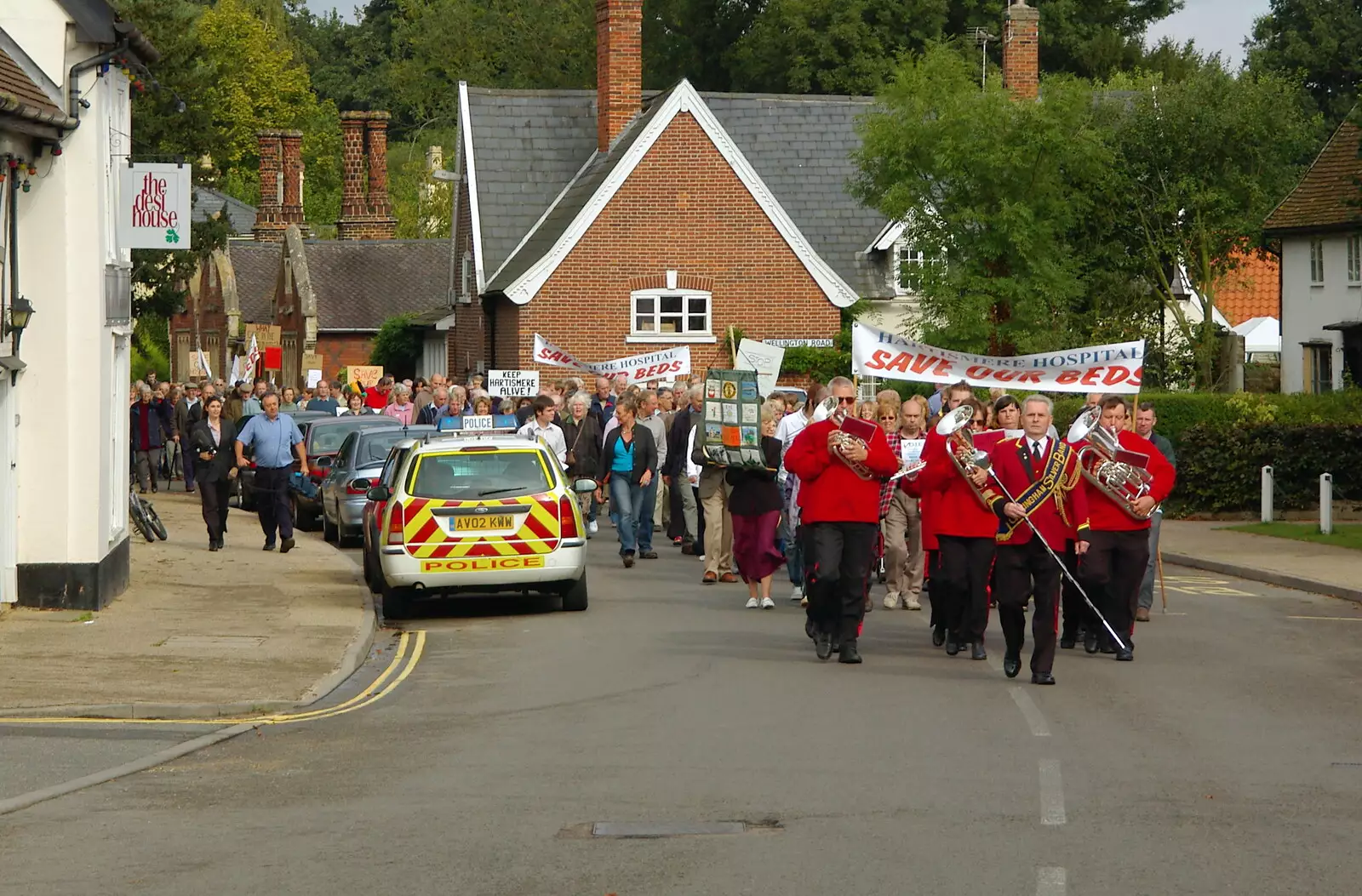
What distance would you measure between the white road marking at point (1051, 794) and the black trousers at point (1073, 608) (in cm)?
453

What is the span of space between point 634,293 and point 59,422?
25449mm

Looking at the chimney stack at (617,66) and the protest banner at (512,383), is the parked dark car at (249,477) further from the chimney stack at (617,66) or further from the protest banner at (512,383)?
the chimney stack at (617,66)

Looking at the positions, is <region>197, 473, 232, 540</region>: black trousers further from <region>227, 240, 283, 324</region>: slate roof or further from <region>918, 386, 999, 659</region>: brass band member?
<region>227, 240, 283, 324</region>: slate roof

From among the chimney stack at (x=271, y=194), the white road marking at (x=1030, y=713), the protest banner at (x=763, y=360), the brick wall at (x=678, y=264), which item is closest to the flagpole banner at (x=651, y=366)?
the protest banner at (x=763, y=360)

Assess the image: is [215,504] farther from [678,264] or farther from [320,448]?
[678,264]

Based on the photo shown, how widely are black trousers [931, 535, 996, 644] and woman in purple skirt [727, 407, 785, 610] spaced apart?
2.87 meters

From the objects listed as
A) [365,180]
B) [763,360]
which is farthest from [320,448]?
[365,180]

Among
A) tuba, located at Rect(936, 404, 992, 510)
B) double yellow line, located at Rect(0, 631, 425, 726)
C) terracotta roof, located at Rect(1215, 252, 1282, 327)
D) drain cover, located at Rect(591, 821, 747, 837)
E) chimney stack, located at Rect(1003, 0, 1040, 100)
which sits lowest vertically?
double yellow line, located at Rect(0, 631, 425, 726)

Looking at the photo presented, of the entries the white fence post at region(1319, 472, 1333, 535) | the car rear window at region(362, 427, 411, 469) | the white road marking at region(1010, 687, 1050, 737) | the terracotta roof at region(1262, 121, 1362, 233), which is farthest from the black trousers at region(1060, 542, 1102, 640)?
the terracotta roof at region(1262, 121, 1362, 233)

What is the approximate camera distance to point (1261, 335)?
2055 inches

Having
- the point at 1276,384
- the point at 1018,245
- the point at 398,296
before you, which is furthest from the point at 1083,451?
the point at 398,296

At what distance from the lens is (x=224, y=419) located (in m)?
24.5

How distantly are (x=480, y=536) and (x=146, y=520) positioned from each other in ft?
28.0

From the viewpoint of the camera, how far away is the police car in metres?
17.2
